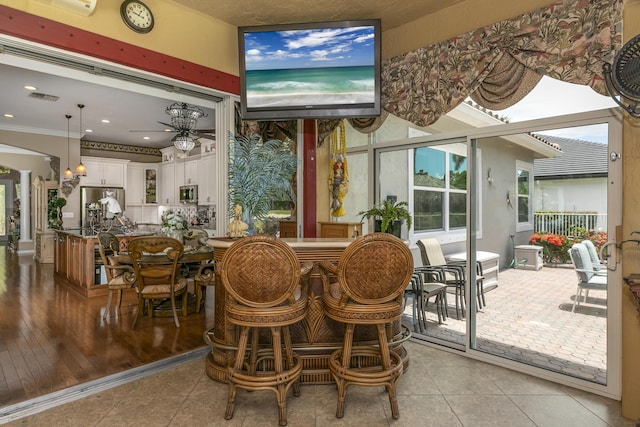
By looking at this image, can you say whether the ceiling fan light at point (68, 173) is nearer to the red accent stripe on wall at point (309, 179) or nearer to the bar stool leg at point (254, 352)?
the red accent stripe on wall at point (309, 179)

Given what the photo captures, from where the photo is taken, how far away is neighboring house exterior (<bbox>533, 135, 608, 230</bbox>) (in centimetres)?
273

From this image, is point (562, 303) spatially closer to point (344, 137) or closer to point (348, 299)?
point (348, 299)

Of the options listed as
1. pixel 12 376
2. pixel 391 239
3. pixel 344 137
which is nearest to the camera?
pixel 391 239

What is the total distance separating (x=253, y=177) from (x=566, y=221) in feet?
8.83

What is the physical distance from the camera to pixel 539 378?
2.88m

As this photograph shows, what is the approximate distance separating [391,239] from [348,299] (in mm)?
471

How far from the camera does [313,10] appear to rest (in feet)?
11.1

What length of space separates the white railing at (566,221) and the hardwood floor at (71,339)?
3276mm

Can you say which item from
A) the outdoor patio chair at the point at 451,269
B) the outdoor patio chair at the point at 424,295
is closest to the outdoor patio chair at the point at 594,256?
the outdoor patio chair at the point at 451,269

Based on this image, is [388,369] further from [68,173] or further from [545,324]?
[68,173]

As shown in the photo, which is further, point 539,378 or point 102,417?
point 539,378

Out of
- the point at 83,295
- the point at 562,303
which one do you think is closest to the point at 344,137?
the point at 562,303

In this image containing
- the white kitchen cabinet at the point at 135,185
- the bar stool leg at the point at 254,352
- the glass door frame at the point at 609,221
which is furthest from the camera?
the white kitchen cabinet at the point at 135,185

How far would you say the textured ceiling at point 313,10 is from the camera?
3291 millimetres
